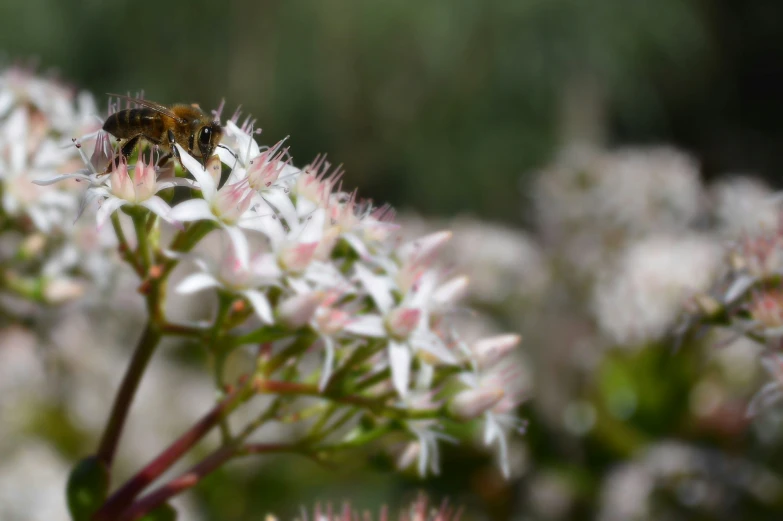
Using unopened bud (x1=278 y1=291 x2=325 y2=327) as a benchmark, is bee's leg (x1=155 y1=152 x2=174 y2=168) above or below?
above

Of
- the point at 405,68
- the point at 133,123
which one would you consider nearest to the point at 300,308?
the point at 133,123

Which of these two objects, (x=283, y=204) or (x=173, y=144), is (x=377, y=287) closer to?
(x=283, y=204)

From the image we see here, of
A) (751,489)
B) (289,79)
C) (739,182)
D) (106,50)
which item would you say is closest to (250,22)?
(289,79)

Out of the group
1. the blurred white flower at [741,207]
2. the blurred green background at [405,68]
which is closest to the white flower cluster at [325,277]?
the blurred white flower at [741,207]

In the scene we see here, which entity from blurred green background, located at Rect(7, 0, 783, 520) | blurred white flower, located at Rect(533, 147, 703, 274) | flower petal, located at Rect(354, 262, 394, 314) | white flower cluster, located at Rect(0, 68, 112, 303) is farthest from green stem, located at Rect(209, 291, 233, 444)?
blurred green background, located at Rect(7, 0, 783, 520)

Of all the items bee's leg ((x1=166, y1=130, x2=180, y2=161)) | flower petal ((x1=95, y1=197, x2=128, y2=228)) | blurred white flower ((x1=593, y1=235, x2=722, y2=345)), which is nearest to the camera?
flower petal ((x1=95, y1=197, x2=128, y2=228))

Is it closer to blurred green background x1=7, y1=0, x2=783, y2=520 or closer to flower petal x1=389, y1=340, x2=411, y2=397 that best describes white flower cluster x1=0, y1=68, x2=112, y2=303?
flower petal x1=389, y1=340, x2=411, y2=397

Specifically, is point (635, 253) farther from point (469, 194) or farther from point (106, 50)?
point (106, 50)
